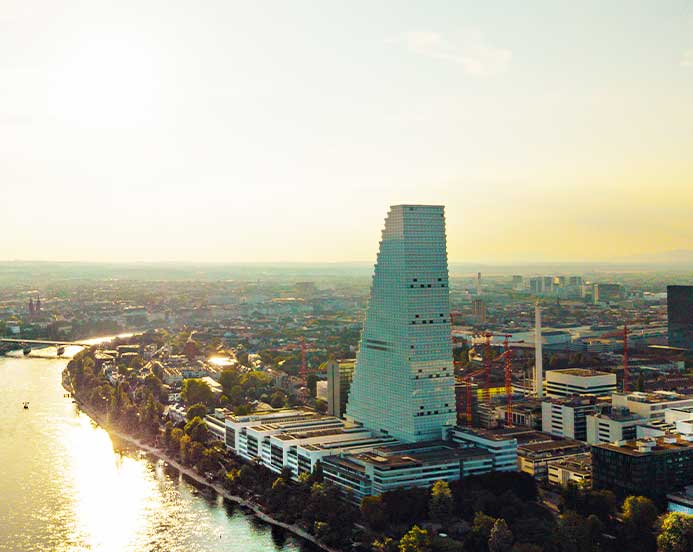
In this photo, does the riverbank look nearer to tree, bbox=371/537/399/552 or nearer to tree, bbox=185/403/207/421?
tree, bbox=371/537/399/552

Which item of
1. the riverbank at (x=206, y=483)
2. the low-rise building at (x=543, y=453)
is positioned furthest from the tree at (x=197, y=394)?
the low-rise building at (x=543, y=453)

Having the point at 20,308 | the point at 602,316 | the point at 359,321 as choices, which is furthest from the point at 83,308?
the point at 602,316

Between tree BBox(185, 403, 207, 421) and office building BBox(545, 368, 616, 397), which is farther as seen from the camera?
office building BBox(545, 368, 616, 397)

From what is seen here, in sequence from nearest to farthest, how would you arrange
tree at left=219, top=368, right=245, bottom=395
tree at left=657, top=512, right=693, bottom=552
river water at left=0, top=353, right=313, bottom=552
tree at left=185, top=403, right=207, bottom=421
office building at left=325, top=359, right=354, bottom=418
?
tree at left=657, top=512, right=693, bottom=552 → river water at left=0, top=353, right=313, bottom=552 → office building at left=325, top=359, right=354, bottom=418 → tree at left=185, top=403, right=207, bottom=421 → tree at left=219, top=368, right=245, bottom=395

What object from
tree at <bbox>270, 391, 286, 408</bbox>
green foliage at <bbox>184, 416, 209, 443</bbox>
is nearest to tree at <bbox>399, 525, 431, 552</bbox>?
green foliage at <bbox>184, 416, 209, 443</bbox>

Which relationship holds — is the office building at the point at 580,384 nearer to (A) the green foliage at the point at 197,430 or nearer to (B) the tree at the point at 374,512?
(A) the green foliage at the point at 197,430
